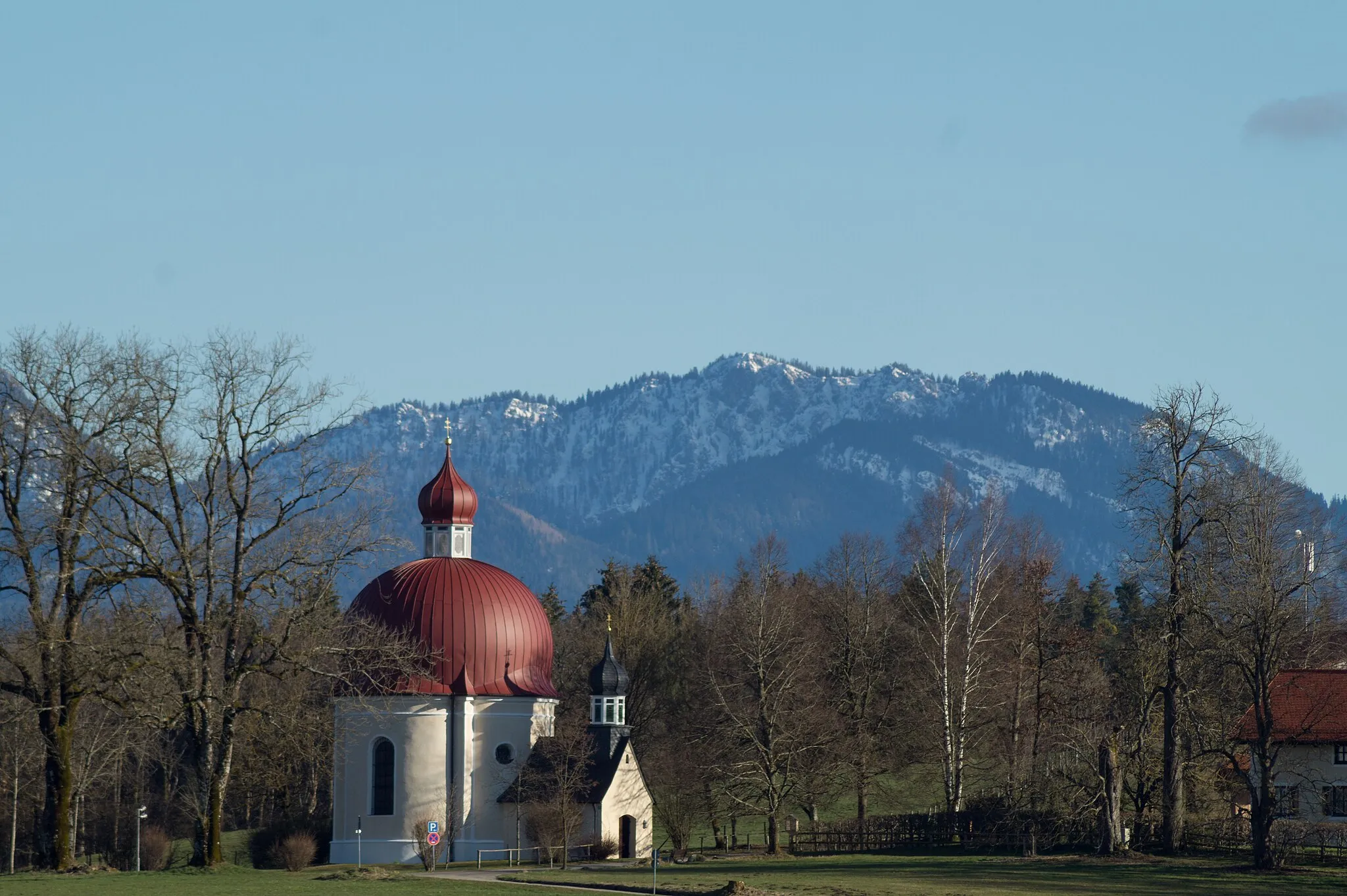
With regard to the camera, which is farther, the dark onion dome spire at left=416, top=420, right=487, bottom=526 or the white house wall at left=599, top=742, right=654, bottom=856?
the dark onion dome spire at left=416, top=420, right=487, bottom=526

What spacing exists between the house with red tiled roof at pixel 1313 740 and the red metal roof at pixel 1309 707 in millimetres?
21

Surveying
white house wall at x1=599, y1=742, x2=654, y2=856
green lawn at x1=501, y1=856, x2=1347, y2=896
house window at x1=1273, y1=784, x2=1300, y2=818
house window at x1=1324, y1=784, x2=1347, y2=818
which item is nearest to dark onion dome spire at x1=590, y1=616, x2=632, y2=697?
white house wall at x1=599, y1=742, x2=654, y2=856

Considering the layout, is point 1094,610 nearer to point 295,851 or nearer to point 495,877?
point 295,851

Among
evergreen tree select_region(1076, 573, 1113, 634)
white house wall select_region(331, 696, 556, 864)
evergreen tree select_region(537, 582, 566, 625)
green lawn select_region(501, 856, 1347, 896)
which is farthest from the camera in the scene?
evergreen tree select_region(537, 582, 566, 625)

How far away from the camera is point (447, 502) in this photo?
213 feet

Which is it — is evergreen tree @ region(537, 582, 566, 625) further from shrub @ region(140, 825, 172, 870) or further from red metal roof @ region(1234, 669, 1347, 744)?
red metal roof @ region(1234, 669, 1347, 744)

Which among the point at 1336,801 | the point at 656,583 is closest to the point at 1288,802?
the point at 1336,801

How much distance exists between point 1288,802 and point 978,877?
55.7 ft

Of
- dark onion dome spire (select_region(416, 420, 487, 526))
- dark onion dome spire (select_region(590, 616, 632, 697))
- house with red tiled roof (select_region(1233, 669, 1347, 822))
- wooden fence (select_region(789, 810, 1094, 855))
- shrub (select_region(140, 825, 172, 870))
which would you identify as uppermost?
dark onion dome spire (select_region(416, 420, 487, 526))

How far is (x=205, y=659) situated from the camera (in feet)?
139

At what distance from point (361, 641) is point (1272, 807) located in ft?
85.8

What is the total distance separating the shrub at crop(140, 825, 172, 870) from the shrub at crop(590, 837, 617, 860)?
1342 centimetres

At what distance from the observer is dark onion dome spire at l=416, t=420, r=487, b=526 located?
213 feet

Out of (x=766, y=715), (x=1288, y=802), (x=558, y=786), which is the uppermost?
(x=766, y=715)
